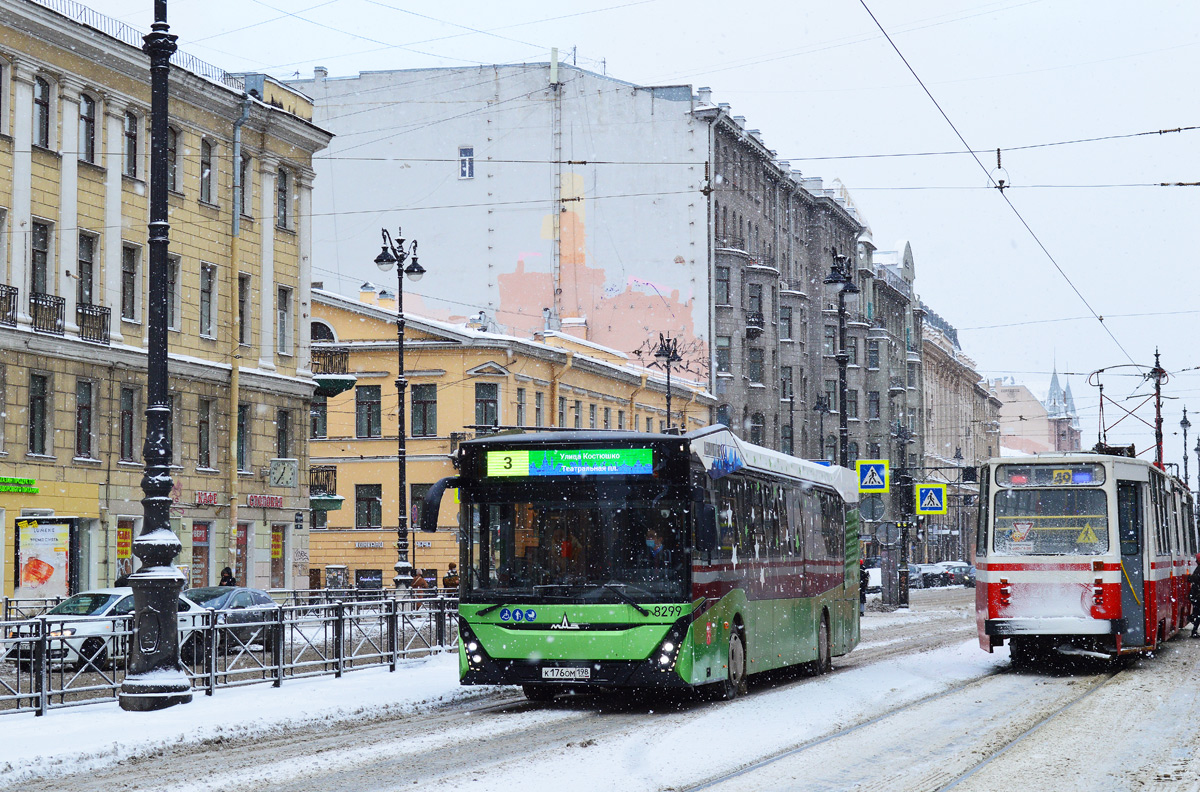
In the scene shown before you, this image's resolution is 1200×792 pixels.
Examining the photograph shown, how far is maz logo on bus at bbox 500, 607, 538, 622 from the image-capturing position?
1606 centimetres

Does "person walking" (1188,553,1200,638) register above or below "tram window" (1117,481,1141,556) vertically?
below

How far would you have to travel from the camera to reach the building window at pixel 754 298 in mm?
72438

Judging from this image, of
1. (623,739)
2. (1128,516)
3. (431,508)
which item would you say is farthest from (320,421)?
(623,739)

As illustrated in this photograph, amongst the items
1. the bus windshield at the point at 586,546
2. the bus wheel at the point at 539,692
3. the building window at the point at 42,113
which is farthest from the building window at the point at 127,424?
the bus windshield at the point at 586,546

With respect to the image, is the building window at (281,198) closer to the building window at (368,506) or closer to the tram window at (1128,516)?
the building window at (368,506)

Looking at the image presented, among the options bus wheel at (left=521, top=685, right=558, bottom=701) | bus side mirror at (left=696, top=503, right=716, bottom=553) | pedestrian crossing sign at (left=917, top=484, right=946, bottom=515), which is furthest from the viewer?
pedestrian crossing sign at (left=917, top=484, right=946, bottom=515)

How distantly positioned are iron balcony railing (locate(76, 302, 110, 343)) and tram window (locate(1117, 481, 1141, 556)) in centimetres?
2117

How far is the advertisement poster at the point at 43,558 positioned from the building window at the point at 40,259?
762 cm

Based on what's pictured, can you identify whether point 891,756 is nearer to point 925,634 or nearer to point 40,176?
point 925,634

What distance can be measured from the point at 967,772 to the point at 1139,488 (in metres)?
12.0

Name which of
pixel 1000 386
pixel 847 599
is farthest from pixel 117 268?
pixel 1000 386

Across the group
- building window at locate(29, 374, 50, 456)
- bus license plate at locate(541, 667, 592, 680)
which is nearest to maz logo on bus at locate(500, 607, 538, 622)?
bus license plate at locate(541, 667, 592, 680)

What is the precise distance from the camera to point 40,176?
1281 inches

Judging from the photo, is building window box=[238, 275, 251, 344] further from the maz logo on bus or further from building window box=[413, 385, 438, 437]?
the maz logo on bus
